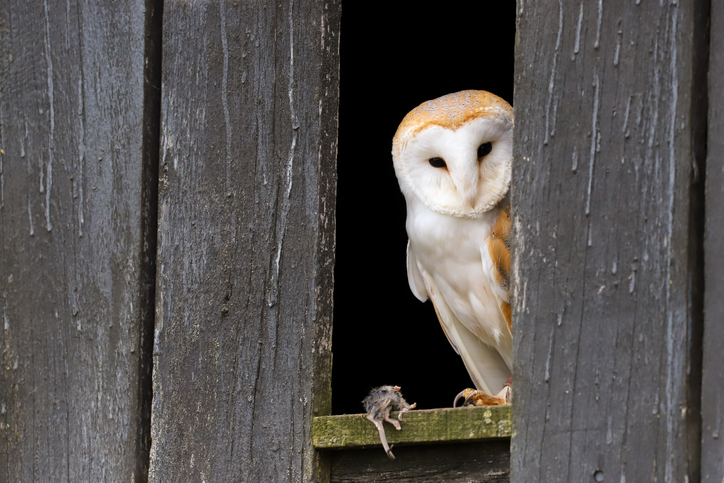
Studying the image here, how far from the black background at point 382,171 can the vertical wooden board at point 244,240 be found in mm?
2294

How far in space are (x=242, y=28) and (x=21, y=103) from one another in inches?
21.6

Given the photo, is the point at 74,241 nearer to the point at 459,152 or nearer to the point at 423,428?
the point at 423,428

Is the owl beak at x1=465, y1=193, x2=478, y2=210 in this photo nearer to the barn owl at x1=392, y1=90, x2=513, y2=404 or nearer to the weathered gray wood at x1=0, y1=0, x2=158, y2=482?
the barn owl at x1=392, y1=90, x2=513, y2=404

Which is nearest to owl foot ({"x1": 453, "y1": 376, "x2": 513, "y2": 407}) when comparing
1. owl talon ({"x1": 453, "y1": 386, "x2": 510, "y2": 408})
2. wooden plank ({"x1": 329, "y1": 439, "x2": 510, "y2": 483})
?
owl talon ({"x1": 453, "y1": 386, "x2": 510, "y2": 408})

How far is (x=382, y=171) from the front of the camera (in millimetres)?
4492

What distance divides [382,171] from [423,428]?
3.00 m

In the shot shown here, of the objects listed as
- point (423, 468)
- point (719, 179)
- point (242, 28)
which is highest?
point (242, 28)

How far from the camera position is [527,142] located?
1510 mm

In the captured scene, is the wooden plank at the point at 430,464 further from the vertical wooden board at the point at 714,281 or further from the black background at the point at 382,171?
the black background at the point at 382,171

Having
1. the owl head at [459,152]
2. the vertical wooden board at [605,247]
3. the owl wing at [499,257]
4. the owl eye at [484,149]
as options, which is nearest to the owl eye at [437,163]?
the owl head at [459,152]

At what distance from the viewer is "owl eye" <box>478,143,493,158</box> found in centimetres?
244

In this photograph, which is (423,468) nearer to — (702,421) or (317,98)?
(702,421)

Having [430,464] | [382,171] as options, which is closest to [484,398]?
[430,464]

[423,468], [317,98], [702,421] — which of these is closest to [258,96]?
[317,98]
